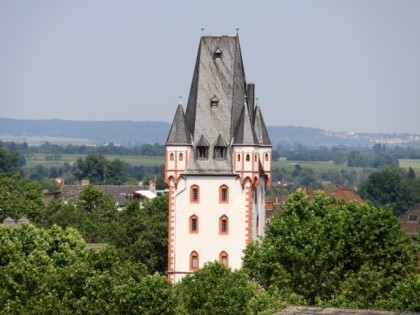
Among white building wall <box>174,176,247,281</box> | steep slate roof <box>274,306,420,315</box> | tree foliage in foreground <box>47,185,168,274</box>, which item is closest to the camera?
steep slate roof <box>274,306,420,315</box>

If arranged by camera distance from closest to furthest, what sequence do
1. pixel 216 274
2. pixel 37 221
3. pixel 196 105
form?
pixel 216 274 → pixel 196 105 → pixel 37 221

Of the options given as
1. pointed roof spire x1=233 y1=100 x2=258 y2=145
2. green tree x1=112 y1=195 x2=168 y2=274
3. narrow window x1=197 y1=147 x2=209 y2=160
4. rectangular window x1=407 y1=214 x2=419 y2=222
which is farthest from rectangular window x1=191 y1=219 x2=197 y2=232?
rectangular window x1=407 y1=214 x2=419 y2=222

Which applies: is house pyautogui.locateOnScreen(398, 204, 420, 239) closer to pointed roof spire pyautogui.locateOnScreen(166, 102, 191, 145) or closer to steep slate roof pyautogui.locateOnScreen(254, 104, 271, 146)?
steep slate roof pyautogui.locateOnScreen(254, 104, 271, 146)

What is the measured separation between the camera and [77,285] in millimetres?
94812

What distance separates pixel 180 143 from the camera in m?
120

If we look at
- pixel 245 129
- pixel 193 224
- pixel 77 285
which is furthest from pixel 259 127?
pixel 77 285

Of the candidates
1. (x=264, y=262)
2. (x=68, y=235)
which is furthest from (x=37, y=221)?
(x=264, y=262)

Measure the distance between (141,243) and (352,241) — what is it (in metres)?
45.0

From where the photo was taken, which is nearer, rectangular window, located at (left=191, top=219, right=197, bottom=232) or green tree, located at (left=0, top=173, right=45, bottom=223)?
rectangular window, located at (left=191, top=219, right=197, bottom=232)

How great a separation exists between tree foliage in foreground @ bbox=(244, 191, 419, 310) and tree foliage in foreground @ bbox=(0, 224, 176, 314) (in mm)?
9349

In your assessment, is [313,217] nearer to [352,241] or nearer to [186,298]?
[352,241]

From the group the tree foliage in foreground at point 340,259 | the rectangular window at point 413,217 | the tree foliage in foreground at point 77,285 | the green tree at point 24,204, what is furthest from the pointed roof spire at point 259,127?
the rectangular window at point 413,217

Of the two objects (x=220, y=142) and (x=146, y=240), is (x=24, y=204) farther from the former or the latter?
(x=220, y=142)

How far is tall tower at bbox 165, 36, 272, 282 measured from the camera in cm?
11894
